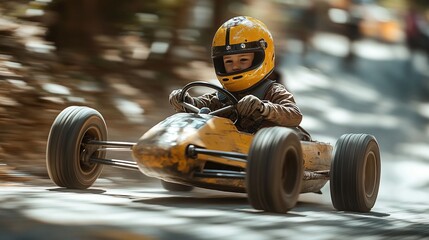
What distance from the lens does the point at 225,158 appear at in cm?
577

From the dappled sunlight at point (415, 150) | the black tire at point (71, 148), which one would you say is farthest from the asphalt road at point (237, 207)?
the black tire at point (71, 148)

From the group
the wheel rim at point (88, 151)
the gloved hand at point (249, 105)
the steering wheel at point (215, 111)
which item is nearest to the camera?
the gloved hand at point (249, 105)

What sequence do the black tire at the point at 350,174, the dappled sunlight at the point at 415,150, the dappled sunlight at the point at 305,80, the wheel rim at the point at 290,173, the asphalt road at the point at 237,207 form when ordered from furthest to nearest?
1. the dappled sunlight at the point at 305,80
2. the dappled sunlight at the point at 415,150
3. the black tire at the point at 350,174
4. the wheel rim at the point at 290,173
5. the asphalt road at the point at 237,207

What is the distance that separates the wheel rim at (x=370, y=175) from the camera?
6.58m

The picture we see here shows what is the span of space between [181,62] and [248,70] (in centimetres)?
560

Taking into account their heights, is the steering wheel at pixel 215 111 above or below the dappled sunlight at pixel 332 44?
below

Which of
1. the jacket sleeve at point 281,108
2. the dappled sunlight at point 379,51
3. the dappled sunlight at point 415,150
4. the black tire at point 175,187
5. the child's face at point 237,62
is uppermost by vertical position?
the dappled sunlight at point 379,51

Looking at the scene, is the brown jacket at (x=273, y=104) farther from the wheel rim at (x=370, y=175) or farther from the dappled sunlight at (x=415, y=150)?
the dappled sunlight at (x=415, y=150)

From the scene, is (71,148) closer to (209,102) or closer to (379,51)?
(209,102)

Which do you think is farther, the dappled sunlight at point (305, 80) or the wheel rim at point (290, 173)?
the dappled sunlight at point (305, 80)

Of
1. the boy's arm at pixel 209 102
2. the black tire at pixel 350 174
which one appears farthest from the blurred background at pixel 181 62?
the black tire at pixel 350 174

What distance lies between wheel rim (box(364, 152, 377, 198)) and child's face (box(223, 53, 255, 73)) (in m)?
1.22

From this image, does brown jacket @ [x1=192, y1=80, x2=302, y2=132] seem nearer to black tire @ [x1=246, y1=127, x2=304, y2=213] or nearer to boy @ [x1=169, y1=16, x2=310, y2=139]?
boy @ [x1=169, y1=16, x2=310, y2=139]

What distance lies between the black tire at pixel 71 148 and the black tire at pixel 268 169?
1548mm
